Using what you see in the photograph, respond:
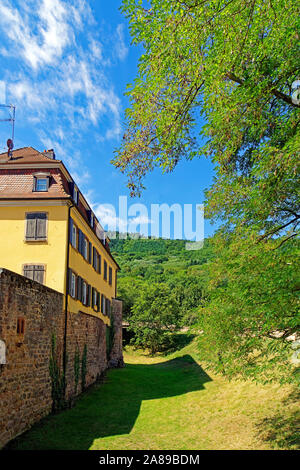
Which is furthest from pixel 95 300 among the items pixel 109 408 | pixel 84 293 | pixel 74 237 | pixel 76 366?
pixel 109 408

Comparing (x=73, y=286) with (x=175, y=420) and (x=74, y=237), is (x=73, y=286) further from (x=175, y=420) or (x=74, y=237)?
(x=175, y=420)

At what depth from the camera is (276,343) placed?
742 cm

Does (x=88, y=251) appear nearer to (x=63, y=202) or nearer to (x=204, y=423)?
(x=63, y=202)

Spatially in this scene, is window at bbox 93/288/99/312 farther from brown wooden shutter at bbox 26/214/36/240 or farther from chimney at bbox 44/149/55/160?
chimney at bbox 44/149/55/160

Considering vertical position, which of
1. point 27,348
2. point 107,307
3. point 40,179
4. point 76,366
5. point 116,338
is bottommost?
point 76,366

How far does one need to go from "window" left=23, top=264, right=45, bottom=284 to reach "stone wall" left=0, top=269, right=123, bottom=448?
147 cm

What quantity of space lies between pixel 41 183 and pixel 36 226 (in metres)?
2.08

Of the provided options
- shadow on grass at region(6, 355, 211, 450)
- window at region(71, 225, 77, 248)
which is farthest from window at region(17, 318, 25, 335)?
window at region(71, 225, 77, 248)

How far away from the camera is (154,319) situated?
132 feet

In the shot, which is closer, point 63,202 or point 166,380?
point 63,202

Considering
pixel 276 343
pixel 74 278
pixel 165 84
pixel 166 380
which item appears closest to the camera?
pixel 165 84

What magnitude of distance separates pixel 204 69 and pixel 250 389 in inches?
561

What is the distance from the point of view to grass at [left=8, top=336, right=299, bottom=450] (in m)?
10.4
